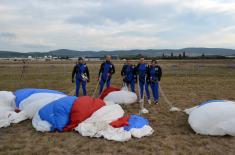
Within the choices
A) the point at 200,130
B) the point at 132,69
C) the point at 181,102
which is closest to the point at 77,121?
the point at 200,130

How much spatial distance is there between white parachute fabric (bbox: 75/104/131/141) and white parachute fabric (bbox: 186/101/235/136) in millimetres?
1771

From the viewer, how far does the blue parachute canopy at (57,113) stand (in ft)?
21.7

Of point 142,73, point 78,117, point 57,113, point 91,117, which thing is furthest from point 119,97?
point 57,113

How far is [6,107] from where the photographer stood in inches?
313

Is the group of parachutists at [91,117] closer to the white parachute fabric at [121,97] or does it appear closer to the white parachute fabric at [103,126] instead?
the white parachute fabric at [103,126]

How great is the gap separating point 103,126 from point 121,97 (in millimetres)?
3515

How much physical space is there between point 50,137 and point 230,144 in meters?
3.98

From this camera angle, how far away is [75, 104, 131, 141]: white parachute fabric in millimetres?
6127

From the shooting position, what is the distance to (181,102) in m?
10.7

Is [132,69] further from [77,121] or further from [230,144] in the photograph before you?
[230,144]

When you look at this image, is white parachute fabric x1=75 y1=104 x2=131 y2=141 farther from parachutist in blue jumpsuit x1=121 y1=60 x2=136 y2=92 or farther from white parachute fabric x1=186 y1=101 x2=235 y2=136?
parachutist in blue jumpsuit x1=121 y1=60 x2=136 y2=92

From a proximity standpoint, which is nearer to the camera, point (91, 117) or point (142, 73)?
point (91, 117)

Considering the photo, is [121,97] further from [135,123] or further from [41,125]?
[41,125]

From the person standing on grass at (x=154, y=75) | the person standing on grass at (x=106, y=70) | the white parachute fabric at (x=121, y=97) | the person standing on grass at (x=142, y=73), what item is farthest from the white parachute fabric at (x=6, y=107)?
the person standing on grass at (x=154, y=75)
